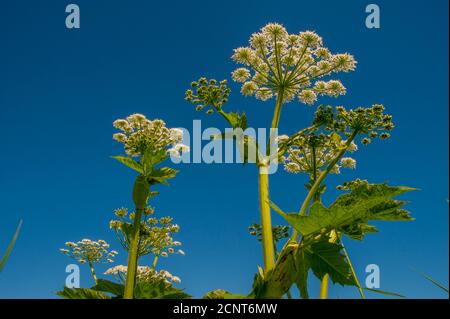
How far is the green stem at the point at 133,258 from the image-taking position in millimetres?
4648

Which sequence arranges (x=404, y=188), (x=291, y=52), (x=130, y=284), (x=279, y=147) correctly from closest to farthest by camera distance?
(x=404, y=188)
(x=130, y=284)
(x=279, y=147)
(x=291, y=52)

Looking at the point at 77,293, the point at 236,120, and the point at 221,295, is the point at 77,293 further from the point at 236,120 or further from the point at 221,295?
the point at 236,120

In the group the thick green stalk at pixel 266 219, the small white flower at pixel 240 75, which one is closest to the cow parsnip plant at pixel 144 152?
the thick green stalk at pixel 266 219

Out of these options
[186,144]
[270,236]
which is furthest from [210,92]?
[270,236]

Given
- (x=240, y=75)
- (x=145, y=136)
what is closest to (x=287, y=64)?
(x=240, y=75)

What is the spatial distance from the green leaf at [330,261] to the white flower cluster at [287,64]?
159 inches

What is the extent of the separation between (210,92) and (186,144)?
0.94 m

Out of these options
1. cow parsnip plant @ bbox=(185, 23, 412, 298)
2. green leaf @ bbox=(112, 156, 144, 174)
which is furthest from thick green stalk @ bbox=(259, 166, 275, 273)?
green leaf @ bbox=(112, 156, 144, 174)

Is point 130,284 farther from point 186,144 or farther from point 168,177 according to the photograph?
point 186,144

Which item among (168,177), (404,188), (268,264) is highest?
(168,177)

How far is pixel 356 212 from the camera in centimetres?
415

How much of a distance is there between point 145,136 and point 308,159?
2.96 meters

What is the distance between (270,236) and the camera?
5.36 m

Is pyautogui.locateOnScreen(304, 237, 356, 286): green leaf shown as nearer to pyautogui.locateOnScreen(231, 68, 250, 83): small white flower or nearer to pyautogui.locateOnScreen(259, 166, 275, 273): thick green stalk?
pyautogui.locateOnScreen(259, 166, 275, 273): thick green stalk
